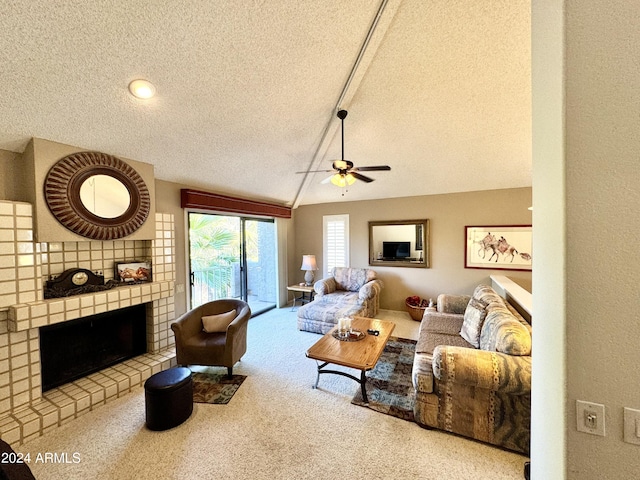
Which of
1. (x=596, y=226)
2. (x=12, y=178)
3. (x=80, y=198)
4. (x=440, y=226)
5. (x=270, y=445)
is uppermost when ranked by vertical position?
(x=12, y=178)

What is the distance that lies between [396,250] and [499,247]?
1.83 meters

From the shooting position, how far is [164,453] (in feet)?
6.32

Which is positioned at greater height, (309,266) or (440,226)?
(440,226)

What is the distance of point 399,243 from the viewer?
5320mm

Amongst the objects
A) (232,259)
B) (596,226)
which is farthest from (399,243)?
(596,226)

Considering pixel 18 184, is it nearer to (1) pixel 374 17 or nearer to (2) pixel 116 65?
(2) pixel 116 65

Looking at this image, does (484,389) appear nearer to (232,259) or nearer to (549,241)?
(549,241)

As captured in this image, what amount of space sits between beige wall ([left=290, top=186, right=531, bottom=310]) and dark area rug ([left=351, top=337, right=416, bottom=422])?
1851 millimetres

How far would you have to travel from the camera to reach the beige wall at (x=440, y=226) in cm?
453

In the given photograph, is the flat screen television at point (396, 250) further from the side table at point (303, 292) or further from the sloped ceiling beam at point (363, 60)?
the sloped ceiling beam at point (363, 60)

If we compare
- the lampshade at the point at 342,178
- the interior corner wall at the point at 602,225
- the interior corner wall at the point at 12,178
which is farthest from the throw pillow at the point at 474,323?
the interior corner wall at the point at 12,178

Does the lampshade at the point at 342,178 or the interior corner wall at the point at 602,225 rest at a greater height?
the lampshade at the point at 342,178

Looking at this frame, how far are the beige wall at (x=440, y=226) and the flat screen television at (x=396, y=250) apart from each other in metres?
0.27

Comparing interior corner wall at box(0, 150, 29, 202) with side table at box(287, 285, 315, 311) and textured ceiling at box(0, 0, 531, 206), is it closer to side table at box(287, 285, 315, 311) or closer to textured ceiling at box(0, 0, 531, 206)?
textured ceiling at box(0, 0, 531, 206)
